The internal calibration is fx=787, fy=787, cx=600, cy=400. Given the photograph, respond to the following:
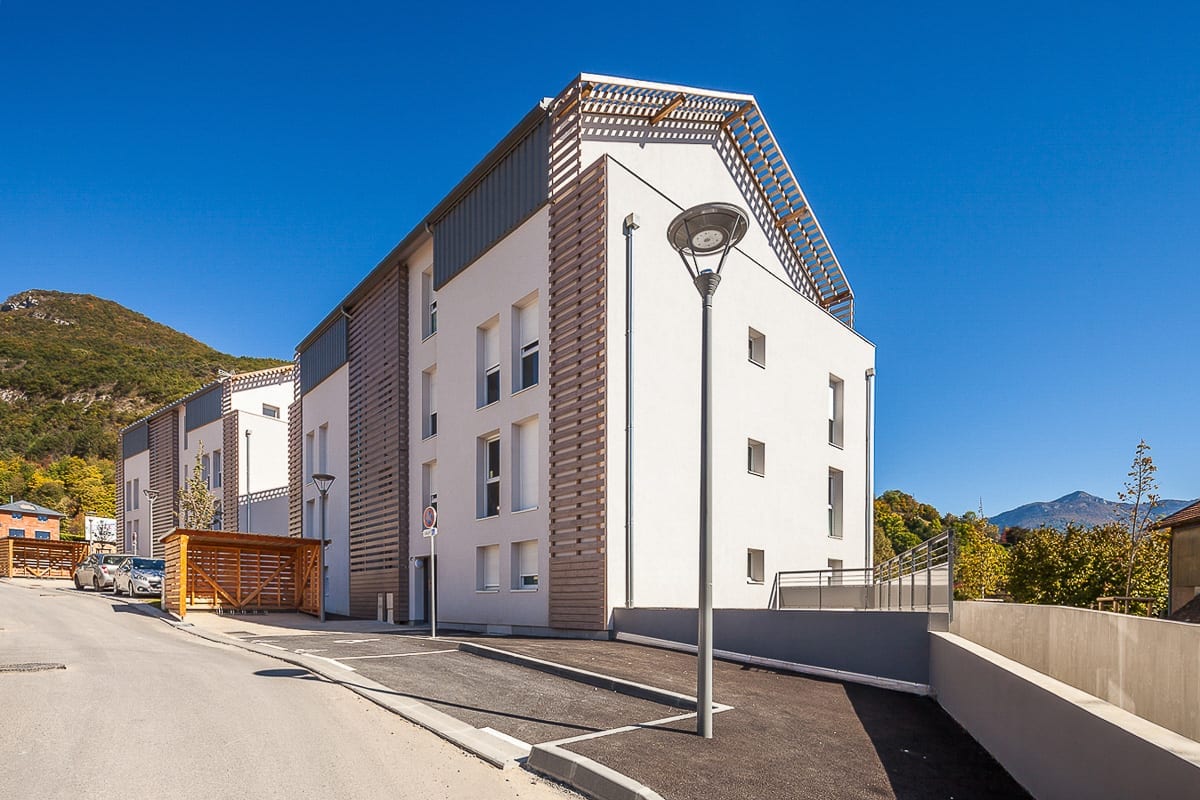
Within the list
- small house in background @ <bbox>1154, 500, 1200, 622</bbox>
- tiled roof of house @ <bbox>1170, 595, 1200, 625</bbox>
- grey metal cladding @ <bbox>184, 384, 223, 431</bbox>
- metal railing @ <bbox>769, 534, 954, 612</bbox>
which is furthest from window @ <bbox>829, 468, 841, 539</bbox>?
grey metal cladding @ <bbox>184, 384, 223, 431</bbox>

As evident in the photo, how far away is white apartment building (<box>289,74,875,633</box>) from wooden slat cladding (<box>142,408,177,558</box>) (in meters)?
22.4

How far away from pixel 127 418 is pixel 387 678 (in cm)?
7949

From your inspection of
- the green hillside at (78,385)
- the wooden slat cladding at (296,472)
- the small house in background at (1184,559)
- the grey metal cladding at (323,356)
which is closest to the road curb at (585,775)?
the small house in background at (1184,559)

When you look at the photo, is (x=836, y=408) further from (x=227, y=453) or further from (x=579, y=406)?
(x=227, y=453)

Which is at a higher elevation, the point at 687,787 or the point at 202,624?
the point at 687,787

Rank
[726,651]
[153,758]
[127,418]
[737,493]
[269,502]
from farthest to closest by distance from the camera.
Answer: [127,418], [269,502], [737,493], [726,651], [153,758]

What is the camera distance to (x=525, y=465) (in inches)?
728

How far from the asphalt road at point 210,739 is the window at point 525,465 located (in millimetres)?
7448

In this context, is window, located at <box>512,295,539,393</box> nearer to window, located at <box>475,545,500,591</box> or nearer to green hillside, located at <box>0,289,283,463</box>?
window, located at <box>475,545,500,591</box>

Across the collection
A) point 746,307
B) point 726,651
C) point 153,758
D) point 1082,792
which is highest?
point 746,307

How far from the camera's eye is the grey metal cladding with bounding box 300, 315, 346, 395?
28.4m

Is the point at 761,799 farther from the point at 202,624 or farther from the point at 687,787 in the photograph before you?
the point at 202,624

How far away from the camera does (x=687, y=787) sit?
5.58 metres

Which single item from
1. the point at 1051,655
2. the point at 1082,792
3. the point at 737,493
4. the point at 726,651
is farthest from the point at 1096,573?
the point at 1082,792
